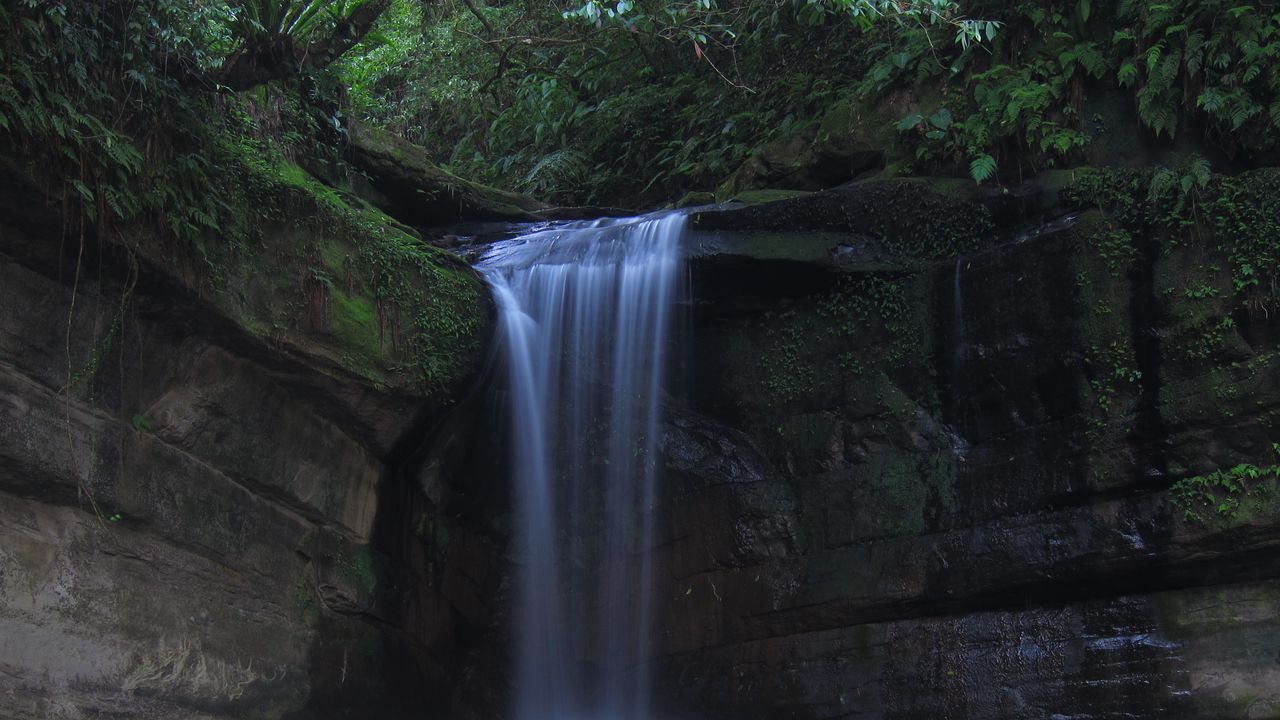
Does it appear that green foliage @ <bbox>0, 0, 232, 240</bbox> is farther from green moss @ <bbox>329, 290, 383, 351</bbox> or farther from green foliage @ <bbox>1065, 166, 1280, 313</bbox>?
green foliage @ <bbox>1065, 166, 1280, 313</bbox>

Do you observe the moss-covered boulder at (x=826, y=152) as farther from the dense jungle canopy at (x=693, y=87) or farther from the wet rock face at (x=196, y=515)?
the wet rock face at (x=196, y=515)

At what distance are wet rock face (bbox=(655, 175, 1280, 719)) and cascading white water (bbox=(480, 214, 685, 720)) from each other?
40 cm

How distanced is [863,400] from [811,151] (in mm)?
3118

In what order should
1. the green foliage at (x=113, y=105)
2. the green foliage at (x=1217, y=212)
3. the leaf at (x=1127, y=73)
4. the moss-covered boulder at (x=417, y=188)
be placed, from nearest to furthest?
the green foliage at (x=113, y=105) → the green foliage at (x=1217, y=212) → the leaf at (x=1127, y=73) → the moss-covered boulder at (x=417, y=188)

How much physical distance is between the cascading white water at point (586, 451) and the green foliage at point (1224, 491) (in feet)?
14.8

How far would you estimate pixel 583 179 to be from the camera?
1461cm

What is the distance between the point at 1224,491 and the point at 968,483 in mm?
1808

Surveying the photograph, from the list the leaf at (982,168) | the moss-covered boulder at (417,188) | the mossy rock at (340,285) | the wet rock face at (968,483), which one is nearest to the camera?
the wet rock face at (968,483)

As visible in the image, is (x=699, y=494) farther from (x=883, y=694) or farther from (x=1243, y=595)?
(x=1243, y=595)

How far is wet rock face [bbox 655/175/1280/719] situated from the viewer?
6832 mm

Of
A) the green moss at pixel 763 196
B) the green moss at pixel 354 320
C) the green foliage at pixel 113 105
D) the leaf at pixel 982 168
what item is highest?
the green moss at pixel 763 196

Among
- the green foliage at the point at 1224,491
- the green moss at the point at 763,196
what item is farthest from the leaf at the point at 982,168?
the green foliage at the point at 1224,491

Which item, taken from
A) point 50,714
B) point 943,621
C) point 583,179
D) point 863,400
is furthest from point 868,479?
point 583,179

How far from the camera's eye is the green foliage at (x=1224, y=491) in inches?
264
